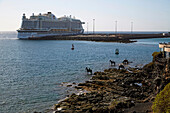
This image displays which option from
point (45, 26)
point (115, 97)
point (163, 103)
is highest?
point (45, 26)

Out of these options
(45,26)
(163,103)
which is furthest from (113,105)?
(45,26)

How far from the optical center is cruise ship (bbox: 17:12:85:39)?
113250 mm

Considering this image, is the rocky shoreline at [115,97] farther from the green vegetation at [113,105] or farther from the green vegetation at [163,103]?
the green vegetation at [163,103]

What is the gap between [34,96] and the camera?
19281 mm

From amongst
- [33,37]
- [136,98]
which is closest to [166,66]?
[136,98]

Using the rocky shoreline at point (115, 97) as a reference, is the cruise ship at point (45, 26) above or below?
above

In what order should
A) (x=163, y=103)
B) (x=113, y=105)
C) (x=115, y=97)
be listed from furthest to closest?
(x=115, y=97) → (x=113, y=105) → (x=163, y=103)

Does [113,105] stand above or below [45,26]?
below

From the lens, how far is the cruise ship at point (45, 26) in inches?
4459

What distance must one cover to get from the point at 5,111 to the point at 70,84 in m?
7.88

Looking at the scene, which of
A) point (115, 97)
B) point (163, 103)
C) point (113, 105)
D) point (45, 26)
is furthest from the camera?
point (45, 26)

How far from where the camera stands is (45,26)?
120812 mm

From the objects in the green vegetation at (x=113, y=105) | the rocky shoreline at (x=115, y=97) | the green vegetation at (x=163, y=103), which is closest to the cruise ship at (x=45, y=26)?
the rocky shoreline at (x=115, y=97)

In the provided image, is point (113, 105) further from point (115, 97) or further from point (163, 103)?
point (163, 103)
